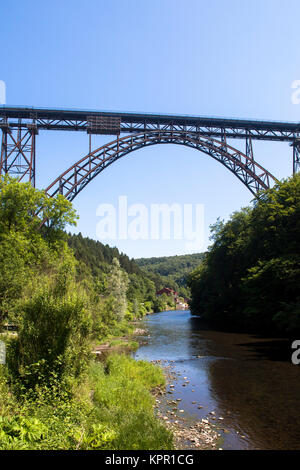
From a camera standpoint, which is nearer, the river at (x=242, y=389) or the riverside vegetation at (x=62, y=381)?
the riverside vegetation at (x=62, y=381)

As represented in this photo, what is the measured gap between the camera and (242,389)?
1302cm

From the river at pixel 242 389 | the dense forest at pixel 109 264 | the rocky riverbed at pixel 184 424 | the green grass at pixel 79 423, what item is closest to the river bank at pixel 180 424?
the rocky riverbed at pixel 184 424

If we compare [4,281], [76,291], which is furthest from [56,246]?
[76,291]

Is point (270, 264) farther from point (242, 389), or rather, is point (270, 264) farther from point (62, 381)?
point (62, 381)

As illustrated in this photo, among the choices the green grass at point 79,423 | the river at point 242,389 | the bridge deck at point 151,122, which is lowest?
the river at point 242,389

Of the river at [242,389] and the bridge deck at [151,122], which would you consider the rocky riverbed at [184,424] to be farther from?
the bridge deck at [151,122]

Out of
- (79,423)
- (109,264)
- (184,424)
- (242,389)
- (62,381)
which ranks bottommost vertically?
(242,389)

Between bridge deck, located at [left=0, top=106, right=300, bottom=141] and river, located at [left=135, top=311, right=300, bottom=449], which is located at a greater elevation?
bridge deck, located at [left=0, top=106, right=300, bottom=141]

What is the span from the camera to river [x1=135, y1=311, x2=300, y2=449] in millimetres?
8977

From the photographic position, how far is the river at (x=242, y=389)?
29.5 ft

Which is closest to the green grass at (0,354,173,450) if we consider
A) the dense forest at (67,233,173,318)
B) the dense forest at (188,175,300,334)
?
the dense forest at (188,175,300,334)

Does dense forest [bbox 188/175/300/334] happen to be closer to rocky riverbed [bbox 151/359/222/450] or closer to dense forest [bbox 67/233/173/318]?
rocky riverbed [bbox 151/359/222/450]

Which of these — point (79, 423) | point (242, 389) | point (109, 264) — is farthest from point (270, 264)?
point (109, 264)

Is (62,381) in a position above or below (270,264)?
below
